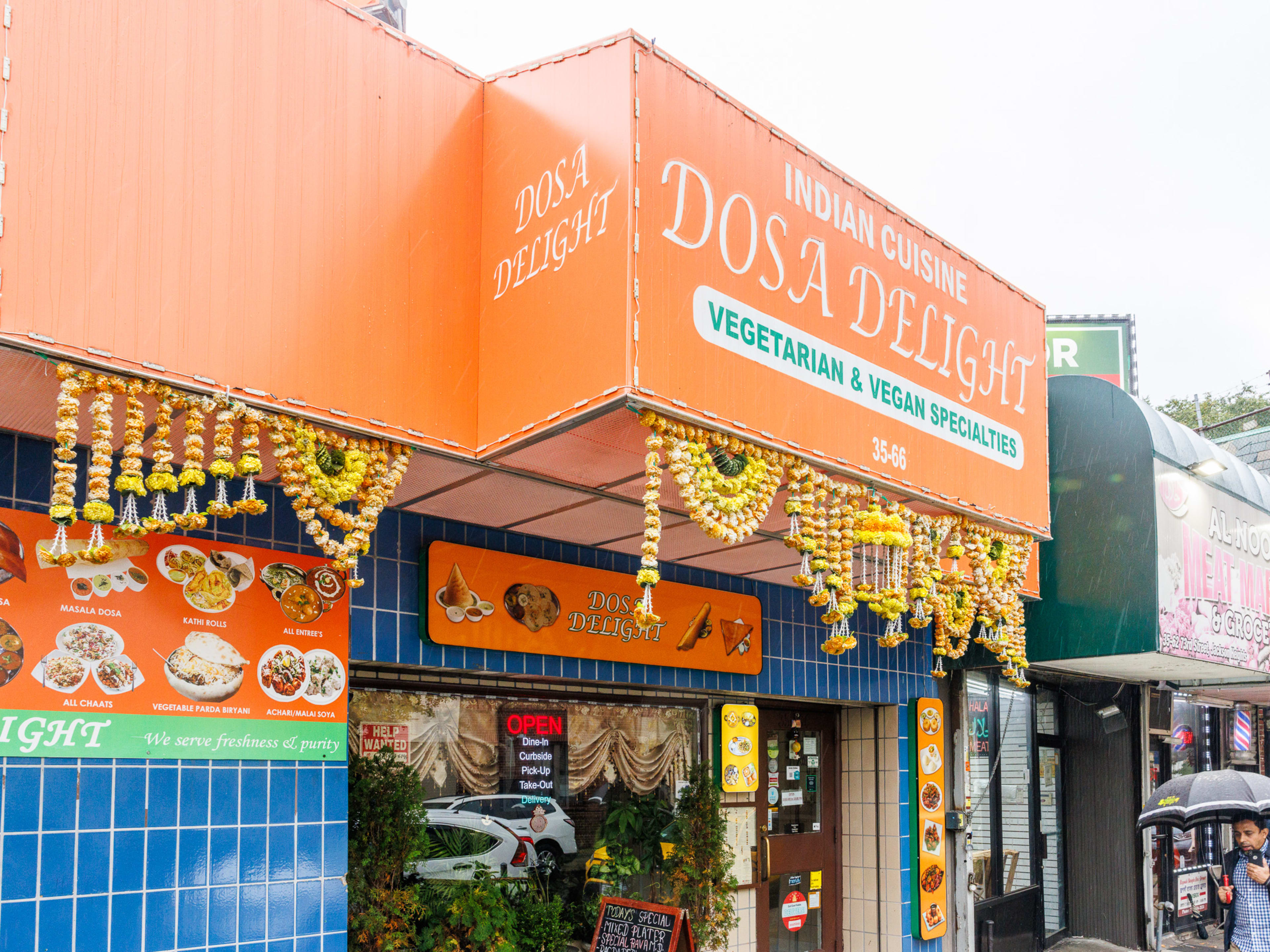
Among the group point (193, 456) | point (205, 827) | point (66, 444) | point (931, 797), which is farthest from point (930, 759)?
point (66, 444)

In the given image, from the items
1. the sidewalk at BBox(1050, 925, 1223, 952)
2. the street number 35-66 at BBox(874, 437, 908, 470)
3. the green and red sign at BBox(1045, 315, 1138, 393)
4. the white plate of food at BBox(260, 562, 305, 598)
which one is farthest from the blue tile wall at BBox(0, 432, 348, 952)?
the green and red sign at BBox(1045, 315, 1138, 393)

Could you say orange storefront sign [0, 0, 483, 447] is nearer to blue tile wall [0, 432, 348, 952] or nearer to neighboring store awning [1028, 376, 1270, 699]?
blue tile wall [0, 432, 348, 952]

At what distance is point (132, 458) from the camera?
3.61 metres

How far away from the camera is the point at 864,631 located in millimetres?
8156

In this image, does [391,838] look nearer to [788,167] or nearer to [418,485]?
[418,485]

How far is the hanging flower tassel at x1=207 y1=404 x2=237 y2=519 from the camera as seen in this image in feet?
12.2

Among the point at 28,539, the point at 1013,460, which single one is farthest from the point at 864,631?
the point at 28,539

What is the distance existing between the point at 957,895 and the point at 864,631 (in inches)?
98.8

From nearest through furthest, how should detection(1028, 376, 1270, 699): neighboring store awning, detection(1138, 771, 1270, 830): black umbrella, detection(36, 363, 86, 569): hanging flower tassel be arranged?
detection(36, 363, 86, 569): hanging flower tassel
detection(1138, 771, 1270, 830): black umbrella
detection(1028, 376, 1270, 699): neighboring store awning

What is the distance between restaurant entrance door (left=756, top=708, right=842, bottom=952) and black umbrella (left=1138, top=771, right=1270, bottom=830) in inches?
89.8

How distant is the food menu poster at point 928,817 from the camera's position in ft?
27.3

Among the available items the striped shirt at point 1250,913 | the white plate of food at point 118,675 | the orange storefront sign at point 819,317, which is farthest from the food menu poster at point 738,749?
the white plate of food at point 118,675

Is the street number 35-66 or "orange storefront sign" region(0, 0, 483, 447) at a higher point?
"orange storefront sign" region(0, 0, 483, 447)

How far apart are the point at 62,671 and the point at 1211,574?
792cm
